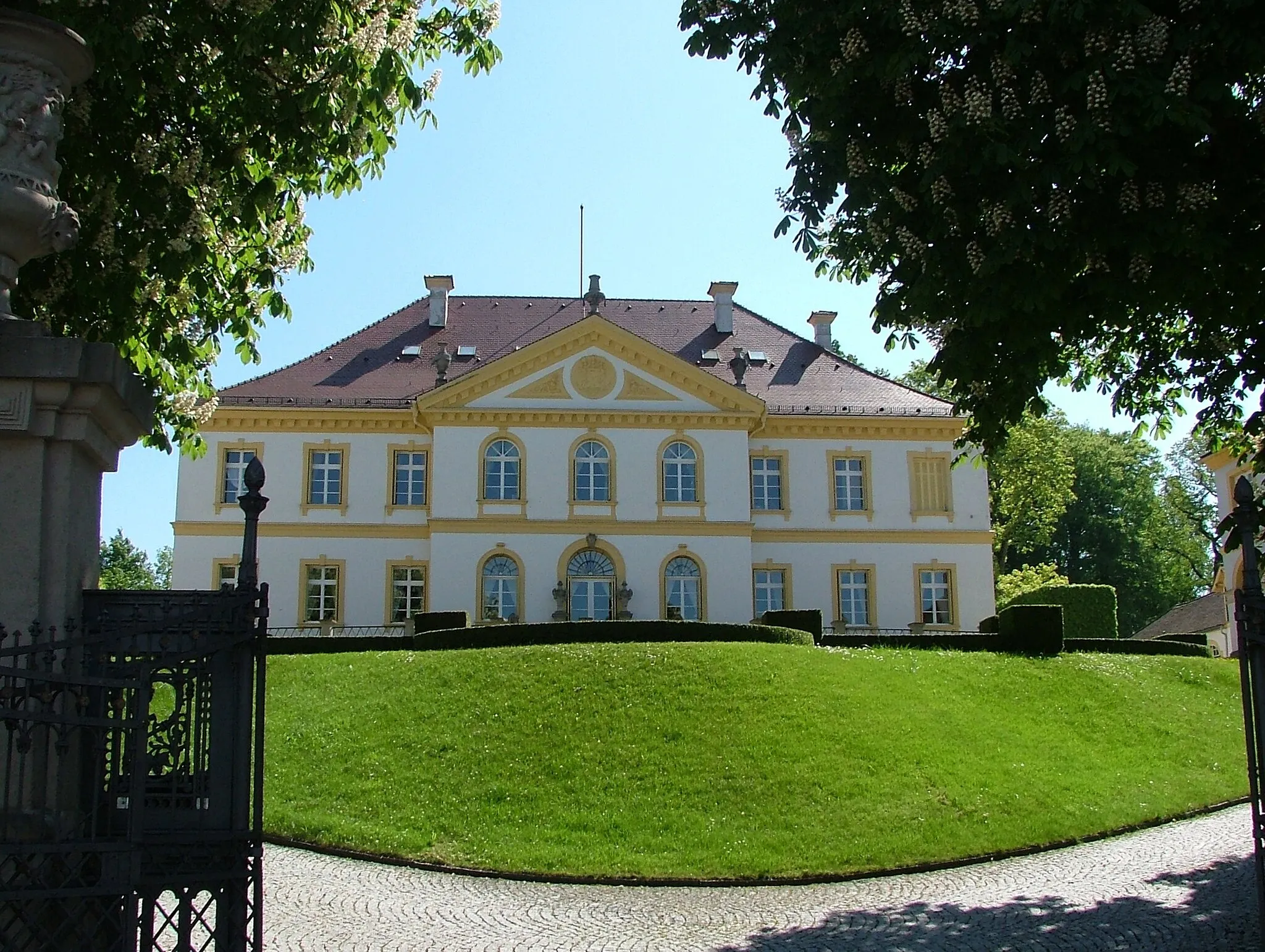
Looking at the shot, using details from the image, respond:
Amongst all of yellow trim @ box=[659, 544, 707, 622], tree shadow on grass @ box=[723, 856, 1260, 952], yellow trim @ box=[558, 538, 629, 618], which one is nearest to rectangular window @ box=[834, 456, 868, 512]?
yellow trim @ box=[659, 544, 707, 622]

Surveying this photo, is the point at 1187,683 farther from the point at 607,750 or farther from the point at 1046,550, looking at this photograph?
the point at 1046,550

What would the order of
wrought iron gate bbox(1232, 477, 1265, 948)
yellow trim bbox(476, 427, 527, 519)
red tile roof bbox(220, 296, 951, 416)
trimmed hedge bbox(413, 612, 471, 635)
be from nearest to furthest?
wrought iron gate bbox(1232, 477, 1265, 948)
trimmed hedge bbox(413, 612, 471, 635)
yellow trim bbox(476, 427, 527, 519)
red tile roof bbox(220, 296, 951, 416)

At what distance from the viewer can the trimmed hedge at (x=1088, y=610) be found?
3684cm

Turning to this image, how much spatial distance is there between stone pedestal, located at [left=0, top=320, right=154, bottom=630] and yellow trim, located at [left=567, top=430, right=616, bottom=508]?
30220 millimetres

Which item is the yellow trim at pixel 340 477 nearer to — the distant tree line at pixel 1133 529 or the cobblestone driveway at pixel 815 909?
the cobblestone driveway at pixel 815 909

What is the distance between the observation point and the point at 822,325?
148 feet

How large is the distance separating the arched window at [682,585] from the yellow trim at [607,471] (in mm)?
2362

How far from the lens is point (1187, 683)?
25.3 m

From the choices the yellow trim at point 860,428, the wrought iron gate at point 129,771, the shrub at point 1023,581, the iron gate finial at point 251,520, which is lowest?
the wrought iron gate at point 129,771

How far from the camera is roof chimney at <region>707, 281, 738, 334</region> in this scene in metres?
42.3

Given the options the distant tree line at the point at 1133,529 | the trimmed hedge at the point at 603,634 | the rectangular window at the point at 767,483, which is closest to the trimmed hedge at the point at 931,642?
the trimmed hedge at the point at 603,634

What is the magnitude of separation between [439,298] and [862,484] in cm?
1517

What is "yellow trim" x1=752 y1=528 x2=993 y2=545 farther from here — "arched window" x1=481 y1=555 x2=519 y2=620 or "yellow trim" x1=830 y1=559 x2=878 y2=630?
"arched window" x1=481 y1=555 x2=519 y2=620

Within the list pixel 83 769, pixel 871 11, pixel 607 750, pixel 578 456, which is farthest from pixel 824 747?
pixel 578 456
